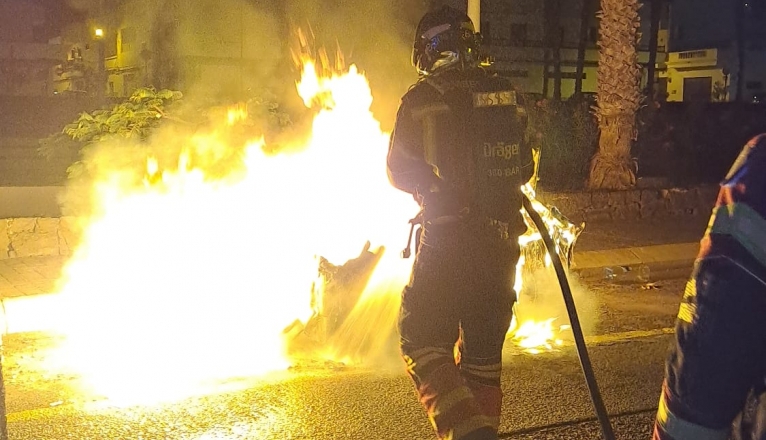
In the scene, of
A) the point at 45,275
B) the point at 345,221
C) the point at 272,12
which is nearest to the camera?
the point at 345,221

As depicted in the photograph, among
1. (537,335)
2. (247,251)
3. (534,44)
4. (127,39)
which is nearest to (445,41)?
(537,335)

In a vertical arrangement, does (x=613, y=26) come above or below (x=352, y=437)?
above

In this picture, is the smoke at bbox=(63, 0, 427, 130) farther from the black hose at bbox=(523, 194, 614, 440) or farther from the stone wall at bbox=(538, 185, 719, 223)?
the black hose at bbox=(523, 194, 614, 440)

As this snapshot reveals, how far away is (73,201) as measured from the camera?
8680mm

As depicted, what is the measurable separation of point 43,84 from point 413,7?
13811 mm

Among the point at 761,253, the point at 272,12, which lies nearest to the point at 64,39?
the point at 272,12

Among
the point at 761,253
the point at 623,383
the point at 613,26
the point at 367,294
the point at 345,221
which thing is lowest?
the point at 623,383

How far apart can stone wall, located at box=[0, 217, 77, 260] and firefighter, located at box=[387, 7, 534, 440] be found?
18.8 ft

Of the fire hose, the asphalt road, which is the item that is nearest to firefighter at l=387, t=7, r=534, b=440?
the fire hose

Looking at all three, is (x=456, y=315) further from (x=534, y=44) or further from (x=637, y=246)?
(x=534, y=44)

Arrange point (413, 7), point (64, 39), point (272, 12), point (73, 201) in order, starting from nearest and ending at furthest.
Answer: point (73, 201) < point (413, 7) < point (272, 12) < point (64, 39)

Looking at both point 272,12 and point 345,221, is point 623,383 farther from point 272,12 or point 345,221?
point 272,12

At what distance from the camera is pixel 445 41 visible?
348 centimetres

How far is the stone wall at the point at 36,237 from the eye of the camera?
8.12m
